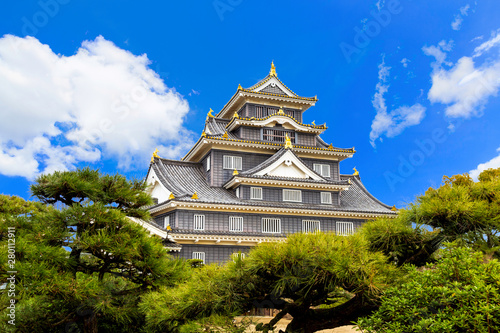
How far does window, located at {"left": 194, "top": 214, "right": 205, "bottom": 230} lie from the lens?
84.1 feet

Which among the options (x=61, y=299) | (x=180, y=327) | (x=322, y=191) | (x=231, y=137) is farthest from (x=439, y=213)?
(x=231, y=137)

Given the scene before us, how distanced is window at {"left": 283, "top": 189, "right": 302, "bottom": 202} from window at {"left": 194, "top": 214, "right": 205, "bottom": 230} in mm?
5881

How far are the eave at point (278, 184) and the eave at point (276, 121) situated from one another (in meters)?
4.78

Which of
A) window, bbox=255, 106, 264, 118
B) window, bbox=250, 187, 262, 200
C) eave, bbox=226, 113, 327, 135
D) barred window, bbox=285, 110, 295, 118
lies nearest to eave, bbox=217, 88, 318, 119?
barred window, bbox=285, 110, 295, 118

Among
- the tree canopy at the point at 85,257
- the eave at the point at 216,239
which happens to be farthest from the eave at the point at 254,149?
the tree canopy at the point at 85,257

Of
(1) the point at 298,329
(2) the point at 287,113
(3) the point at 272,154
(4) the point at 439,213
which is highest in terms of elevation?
(2) the point at 287,113

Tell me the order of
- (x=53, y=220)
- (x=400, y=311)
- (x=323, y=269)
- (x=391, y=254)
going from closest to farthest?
(x=400, y=311) < (x=323, y=269) < (x=391, y=254) < (x=53, y=220)

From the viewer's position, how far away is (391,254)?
9.48 metres

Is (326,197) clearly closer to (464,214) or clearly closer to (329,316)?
(464,214)

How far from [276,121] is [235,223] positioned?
27.7 feet

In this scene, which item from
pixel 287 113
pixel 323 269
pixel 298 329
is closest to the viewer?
pixel 323 269

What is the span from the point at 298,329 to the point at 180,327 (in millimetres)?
2458

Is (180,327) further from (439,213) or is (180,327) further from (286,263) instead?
(439,213)

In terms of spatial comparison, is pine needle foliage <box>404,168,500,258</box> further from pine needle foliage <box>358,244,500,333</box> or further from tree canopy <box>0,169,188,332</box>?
tree canopy <box>0,169,188,332</box>
